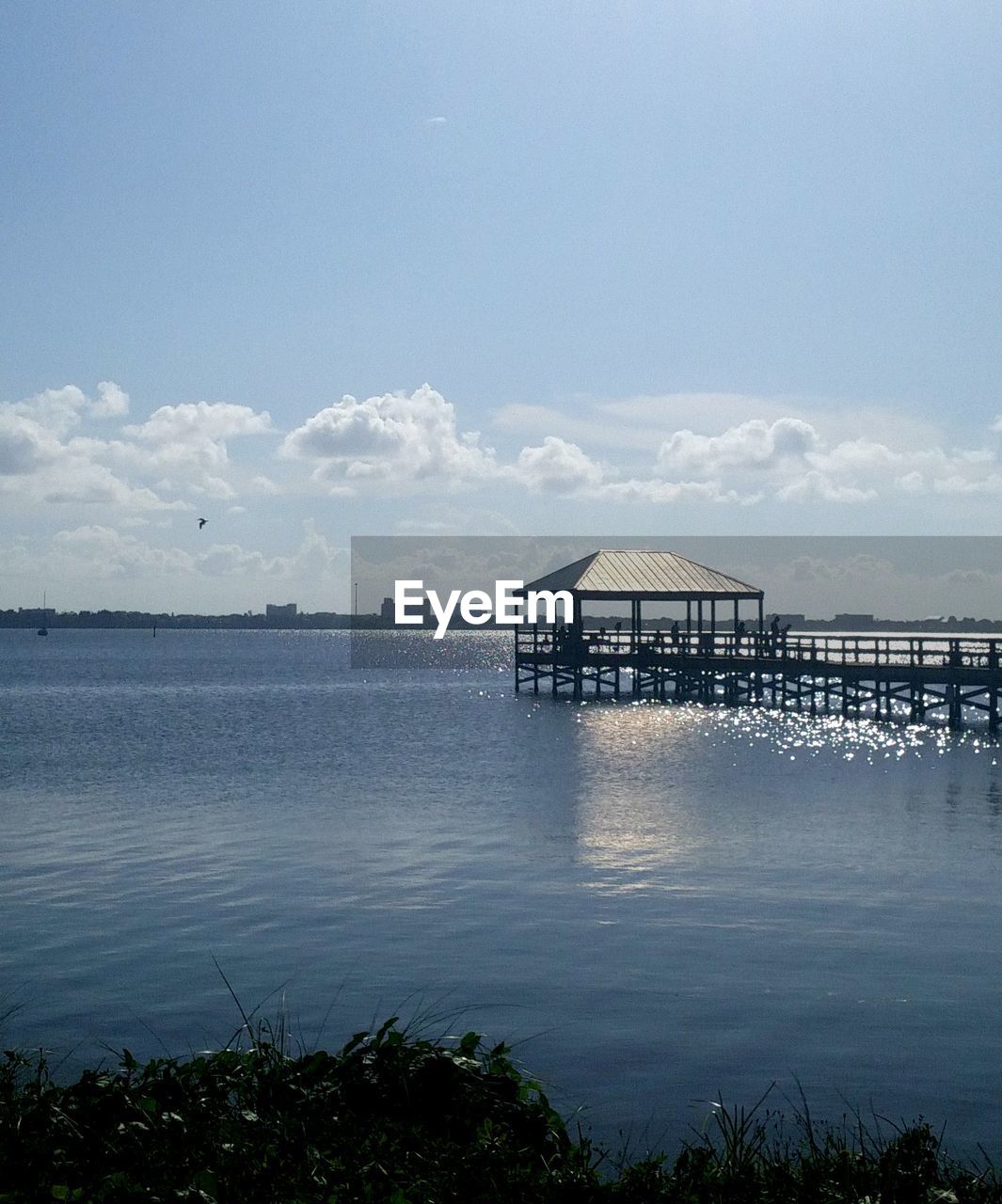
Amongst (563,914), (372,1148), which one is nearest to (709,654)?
(563,914)

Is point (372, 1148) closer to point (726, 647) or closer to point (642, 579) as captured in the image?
point (726, 647)

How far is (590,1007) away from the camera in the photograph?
40.7 ft

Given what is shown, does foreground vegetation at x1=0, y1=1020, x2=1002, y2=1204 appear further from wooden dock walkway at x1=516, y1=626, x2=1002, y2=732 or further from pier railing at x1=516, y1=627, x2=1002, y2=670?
pier railing at x1=516, y1=627, x2=1002, y2=670

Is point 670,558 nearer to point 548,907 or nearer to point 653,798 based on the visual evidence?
point 653,798

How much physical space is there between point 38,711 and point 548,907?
50907mm

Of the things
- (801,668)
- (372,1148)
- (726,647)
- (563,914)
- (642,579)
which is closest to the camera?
(372,1148)

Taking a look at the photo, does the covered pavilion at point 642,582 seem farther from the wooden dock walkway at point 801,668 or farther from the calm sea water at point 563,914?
the calm sea water at point 563,914

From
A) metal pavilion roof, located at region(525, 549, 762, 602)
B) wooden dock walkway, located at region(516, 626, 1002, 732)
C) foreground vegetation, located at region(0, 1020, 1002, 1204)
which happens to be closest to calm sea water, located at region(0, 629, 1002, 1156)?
foreground vegetation, located at region(0, 1020, 1002, 1204)

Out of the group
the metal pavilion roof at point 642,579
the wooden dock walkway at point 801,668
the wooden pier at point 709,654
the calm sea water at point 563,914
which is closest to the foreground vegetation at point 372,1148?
the calm sea water at point 563,914

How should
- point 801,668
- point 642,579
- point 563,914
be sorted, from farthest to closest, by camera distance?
point 642,579 → point 801,668 → point 563,914

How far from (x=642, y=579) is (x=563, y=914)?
46.2 m

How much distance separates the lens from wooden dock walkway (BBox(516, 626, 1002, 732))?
48.5 metres

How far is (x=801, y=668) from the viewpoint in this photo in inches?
2131

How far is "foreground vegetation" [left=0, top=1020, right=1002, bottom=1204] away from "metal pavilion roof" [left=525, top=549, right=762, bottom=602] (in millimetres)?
51089
